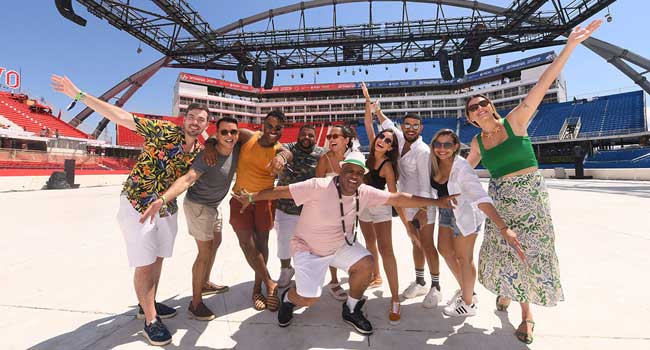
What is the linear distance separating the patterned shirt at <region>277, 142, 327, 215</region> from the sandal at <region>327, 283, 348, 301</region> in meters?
0.84

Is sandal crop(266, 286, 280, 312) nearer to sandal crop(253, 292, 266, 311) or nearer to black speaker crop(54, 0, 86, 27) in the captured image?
sandal crop(253, 292, 266, 311)

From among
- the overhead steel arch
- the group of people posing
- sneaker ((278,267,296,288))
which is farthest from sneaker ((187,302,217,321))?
the overhead steel arch

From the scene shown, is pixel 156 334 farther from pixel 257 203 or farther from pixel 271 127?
pixel 271 127

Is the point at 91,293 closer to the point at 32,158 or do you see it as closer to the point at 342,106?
the point at 32,158

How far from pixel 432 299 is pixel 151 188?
2585mm


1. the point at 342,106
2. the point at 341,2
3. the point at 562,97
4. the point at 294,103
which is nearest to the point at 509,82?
the point at 562,97

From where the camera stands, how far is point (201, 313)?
237 centimetres

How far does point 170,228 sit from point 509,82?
187 feet

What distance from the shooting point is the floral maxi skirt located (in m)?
2.03

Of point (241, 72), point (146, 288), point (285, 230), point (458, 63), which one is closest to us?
point (146, 288)

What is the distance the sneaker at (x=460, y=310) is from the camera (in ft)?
7.75

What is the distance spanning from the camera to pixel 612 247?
4203 mm

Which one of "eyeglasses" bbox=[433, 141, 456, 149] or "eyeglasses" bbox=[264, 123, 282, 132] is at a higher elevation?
"eyeglasses" bbox=[264, 123, 282, 132]

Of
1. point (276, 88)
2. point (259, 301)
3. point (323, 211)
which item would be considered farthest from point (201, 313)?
point (276, 88)
